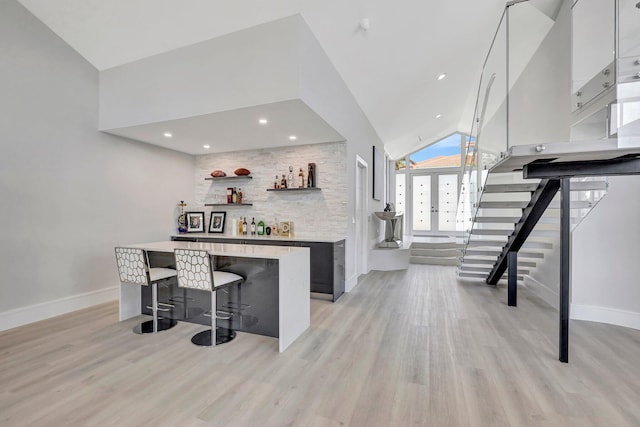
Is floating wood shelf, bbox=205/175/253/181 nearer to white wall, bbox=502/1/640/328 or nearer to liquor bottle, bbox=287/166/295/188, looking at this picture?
liquor bottle, bbox=287/166/295/188

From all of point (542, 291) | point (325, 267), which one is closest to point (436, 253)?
point (542, 291)

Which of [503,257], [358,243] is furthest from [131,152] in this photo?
[503,257]

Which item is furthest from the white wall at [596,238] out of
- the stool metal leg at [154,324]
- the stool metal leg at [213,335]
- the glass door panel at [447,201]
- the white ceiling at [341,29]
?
the glass door panel at [447,201]

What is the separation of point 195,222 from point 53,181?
7.02 ft

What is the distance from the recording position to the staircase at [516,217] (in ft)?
10.5

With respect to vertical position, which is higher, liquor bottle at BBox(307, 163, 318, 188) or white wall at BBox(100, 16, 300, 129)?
white wall at BBox(100, 16, 300, 129)

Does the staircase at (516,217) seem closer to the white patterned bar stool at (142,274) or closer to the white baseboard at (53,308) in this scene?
Result: the white patterned bar stool at (142,274)

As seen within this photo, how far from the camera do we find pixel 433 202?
9.93 meters

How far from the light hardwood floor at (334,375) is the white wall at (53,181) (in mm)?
509

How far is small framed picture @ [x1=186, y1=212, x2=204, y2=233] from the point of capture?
525 cm

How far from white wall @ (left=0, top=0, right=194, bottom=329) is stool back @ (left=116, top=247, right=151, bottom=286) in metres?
1.16

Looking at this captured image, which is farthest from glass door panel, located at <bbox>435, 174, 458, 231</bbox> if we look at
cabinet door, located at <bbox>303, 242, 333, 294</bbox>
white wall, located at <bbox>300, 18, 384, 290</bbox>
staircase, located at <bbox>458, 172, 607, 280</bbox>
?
cabinet door, located at <bbox>303, 242, 333, 294</bbox>

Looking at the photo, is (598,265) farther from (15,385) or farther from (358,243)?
(15,385)

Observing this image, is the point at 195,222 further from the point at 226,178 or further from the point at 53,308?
the point at 53,308
